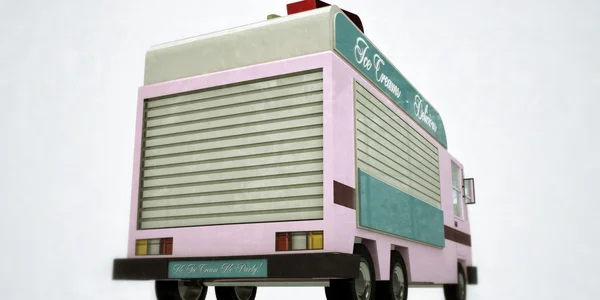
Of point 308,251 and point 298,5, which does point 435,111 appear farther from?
point 308,251

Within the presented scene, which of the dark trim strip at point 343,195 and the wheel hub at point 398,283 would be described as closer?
the dark trim strip at point 343,195

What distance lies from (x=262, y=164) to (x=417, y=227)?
100 inches

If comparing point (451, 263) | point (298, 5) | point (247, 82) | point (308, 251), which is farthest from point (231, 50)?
point (451, 263)

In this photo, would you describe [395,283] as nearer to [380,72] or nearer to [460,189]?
[380,72]

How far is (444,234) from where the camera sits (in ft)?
29.0

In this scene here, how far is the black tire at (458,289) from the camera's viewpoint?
32.3 feet

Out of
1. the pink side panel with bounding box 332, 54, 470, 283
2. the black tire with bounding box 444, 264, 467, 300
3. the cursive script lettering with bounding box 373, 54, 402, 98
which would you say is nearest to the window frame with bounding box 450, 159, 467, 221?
the black tire with bounding box 444, 264, 467, 300

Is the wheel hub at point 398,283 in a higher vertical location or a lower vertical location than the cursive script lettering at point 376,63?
lower

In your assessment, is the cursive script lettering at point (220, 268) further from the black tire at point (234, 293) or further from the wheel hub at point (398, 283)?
the black tire at point (234, 293)

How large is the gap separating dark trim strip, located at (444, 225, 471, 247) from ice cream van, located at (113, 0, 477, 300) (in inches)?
80.0

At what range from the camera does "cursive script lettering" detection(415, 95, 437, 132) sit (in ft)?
27.4

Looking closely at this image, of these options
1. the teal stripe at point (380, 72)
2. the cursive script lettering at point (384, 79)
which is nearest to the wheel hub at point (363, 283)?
the teal stripe at point (380, 72)

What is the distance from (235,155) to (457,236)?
511 cm

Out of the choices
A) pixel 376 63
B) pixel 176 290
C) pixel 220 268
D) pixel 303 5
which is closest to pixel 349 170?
pixel 220 268
